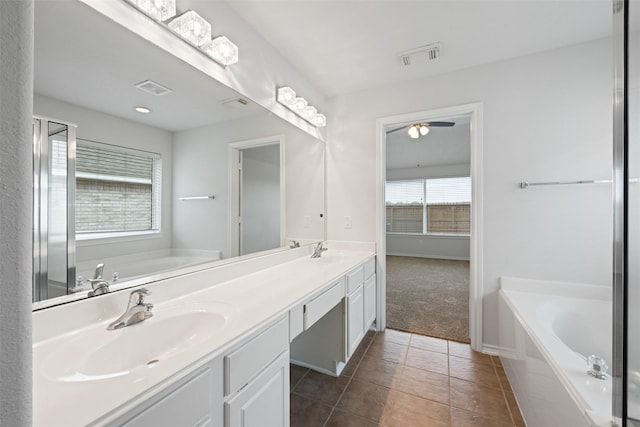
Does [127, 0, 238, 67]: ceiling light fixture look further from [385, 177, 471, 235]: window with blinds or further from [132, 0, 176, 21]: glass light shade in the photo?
[385, 177, 471, 235]: window with blinds

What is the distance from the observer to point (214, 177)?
1510mm

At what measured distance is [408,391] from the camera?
5.68 ft

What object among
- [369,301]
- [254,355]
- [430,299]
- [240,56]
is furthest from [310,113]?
[430,299]

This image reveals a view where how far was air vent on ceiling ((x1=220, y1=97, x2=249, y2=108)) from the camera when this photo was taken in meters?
1.54

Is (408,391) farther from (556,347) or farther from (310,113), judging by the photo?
(310,113)

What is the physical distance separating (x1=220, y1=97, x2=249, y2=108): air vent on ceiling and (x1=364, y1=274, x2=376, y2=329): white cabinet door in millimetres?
1650

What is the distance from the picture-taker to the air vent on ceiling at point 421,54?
1.98m

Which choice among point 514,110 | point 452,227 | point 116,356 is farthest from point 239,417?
point 452,227

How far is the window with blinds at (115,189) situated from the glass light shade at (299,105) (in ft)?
4.07

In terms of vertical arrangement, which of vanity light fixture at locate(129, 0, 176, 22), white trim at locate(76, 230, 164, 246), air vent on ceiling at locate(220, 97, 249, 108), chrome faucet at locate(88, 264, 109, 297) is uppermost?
vanity light fixture at locate(129, 0, 176, 22)

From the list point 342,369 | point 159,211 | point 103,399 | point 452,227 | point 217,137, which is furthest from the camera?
point 452,227

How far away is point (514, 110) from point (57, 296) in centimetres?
299

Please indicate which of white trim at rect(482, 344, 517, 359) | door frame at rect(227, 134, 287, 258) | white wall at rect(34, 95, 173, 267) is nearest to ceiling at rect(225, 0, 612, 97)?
door frame at rect(227, 134, 287, 258)

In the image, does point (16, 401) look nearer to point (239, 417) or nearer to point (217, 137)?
point (239, 417)
